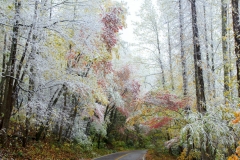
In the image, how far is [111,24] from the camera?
11875 mm

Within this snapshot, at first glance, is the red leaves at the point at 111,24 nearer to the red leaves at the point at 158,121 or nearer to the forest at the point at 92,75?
the forest at the point at 92,75

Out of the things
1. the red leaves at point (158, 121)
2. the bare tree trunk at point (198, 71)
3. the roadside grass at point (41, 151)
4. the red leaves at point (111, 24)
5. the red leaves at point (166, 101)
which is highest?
the red leaves at point (111, 24)

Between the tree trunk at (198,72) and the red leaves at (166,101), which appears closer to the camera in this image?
the tree trunk at (198,72)

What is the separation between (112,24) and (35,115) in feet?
19.9

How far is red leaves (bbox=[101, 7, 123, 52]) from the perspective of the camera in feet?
37.8

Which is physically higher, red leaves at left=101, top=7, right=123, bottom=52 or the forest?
red leaves at left=101, top=7, right=123, bottom=52

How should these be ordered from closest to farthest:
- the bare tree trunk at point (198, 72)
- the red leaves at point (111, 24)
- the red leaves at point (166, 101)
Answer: the bare tree trunk at point (198, 72) → the red leaves at point (166, 101) → the red leaves at point (111, 24)

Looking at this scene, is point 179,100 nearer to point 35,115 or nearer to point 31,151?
point 35,115

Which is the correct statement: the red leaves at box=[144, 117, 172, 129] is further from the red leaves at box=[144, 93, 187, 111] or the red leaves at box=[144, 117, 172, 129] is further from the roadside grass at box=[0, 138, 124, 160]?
the roadside grass at box=[0, 138, 124, 160]

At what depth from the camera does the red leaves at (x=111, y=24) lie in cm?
1152

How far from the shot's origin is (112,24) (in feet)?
39.1

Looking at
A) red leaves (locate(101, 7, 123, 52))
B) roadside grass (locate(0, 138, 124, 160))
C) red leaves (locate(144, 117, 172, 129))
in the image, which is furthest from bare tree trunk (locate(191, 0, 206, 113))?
roadside grass (locate(0, 138, 124, 160))

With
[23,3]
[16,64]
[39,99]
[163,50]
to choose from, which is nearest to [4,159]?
[39,99]

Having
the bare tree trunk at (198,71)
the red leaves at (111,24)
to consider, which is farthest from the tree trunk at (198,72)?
the red leaves at (111,24)
